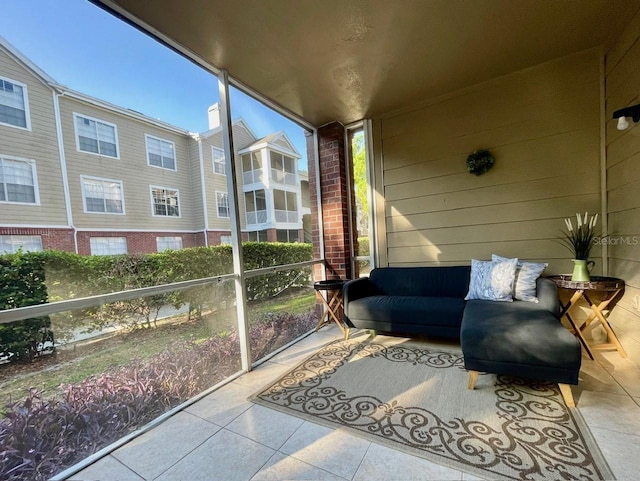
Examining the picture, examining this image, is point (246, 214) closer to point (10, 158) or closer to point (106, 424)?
point (10, 158)

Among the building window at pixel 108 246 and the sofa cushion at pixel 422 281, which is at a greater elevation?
the building window at pixel 108 246

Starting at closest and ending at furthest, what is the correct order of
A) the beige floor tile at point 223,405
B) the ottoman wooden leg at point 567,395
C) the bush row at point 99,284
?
1. the bush row at point 99,284
2. the ottoman wooden leg at point 567,395
3. the beige floor tile at point 223,405

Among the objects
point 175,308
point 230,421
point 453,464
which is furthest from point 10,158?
point 453,464

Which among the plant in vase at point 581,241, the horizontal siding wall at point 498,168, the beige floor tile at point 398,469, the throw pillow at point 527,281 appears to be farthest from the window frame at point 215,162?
the plant in vase at point 581,241

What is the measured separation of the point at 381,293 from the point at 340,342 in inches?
30.4

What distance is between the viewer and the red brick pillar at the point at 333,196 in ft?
12.2

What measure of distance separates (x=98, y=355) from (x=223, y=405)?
0.87 m

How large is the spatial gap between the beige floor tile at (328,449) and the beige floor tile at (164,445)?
0.55m

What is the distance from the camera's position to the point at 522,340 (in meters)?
1.75

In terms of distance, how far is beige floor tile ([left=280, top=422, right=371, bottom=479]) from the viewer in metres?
1.38

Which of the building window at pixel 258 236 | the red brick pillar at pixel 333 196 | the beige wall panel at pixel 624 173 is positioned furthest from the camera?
A: the red brick pillar at pixel 333 196

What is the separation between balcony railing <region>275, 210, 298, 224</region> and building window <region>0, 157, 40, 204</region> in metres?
1.98

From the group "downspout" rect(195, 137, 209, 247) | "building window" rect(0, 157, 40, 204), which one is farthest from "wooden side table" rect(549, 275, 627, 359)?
"building window" rect(0, 157, 40, 204)

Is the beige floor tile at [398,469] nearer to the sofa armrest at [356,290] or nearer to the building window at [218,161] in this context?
the sofa armrest at [356,290]
